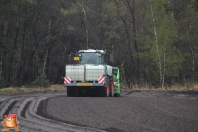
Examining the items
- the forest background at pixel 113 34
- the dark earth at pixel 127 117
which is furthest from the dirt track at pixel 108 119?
the forest background at pixel 113 34

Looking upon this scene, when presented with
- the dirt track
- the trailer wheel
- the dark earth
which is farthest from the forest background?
the dirt track

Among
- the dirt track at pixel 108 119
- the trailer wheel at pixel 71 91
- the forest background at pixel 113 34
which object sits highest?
the forest background at pixel 113 34

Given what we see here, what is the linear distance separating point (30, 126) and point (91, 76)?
15453 millimetres

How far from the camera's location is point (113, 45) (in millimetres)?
62906

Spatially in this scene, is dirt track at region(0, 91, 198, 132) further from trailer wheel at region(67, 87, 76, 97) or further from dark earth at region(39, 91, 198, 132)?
trailer wheel at region(67, 87, 76, 97)

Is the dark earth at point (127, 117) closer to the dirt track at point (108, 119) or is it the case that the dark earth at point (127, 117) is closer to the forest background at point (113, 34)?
the dirt track at point (108, 119)

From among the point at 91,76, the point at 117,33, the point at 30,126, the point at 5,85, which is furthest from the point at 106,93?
the point at 117,33

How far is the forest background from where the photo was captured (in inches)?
2018

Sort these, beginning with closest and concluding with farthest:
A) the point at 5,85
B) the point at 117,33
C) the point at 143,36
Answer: the point at 5,85 → the point at 143,36 → the point at 117,33

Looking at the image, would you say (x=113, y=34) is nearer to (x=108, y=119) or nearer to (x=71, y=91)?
(x=71, y=91)

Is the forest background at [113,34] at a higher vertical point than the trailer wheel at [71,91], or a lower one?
higher

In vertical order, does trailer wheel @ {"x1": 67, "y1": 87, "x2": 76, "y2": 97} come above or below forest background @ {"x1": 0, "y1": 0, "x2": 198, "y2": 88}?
below

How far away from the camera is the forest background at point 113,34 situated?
51.2 m

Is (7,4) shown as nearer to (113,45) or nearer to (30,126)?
(113,45)
